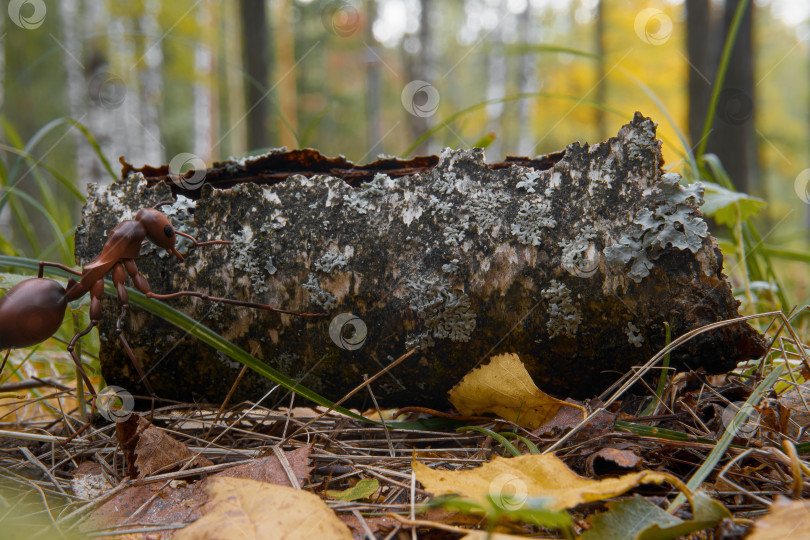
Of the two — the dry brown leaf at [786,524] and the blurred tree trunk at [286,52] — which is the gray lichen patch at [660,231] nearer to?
the dry brown leaf at [786,524]

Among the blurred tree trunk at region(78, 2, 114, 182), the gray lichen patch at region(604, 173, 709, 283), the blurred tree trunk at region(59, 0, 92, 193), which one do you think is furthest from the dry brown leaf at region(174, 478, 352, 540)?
the blurred tree trunk at region(59, 0, 92, 193)

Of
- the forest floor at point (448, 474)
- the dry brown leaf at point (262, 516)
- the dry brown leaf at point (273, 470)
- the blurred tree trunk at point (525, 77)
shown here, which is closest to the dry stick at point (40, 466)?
the forest floor at point (448, 474)

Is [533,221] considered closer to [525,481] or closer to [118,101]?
[525,481]

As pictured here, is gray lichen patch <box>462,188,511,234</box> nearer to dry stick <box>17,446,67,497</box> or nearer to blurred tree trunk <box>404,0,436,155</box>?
dry stick <box>17,446,67,497</box>

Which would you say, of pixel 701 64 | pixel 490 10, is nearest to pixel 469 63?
pixel 490 10

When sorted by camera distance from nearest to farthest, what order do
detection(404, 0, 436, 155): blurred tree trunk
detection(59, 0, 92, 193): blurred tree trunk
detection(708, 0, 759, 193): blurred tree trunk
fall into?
1. detection(708, 0, 759, 193): blurred tree trunk
2. detection(59, 0, 92, 193): blurred tree trunk
3. detection(404, 0, 436, 155): blurred tree trunk

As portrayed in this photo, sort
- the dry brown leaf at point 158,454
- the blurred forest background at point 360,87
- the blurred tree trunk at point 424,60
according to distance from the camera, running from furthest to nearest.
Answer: the blurred tree trunk at point 424,60 → the blurred forest background at point 360,87 → the dry brown leaf at point 158,454

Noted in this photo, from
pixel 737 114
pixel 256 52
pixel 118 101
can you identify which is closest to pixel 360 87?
pixel 118 101
